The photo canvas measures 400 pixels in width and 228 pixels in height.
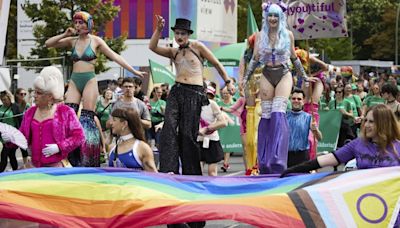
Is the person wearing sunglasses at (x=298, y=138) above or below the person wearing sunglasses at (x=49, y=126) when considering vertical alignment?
below

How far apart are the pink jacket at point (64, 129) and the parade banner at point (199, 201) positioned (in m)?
1.19

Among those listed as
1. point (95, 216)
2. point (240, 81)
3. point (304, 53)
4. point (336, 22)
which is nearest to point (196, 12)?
point (336, 22)

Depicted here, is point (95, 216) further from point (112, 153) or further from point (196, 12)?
point (196, 12)

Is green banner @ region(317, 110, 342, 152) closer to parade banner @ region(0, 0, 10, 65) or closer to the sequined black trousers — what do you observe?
the sequined black trousers

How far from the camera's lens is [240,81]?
10781 mm

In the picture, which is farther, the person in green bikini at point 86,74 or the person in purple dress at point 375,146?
Result: the person in green bikini at point 86,74

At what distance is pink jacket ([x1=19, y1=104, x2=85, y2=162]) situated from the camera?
7.94 m

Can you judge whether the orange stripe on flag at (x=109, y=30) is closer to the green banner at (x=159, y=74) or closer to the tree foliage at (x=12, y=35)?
the tree foliage at (x=12, y=35)

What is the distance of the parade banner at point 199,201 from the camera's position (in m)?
5.78

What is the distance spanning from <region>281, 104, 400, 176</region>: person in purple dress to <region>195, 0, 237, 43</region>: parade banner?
2389 centimetres

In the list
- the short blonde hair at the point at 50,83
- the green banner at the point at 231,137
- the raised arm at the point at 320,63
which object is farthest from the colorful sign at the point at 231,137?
the short blonde hair at the point at 50,83

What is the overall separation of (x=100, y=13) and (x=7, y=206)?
95.0ft

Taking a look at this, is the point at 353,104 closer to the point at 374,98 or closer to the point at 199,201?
the point at 374,98

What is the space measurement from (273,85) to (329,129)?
8.48 m
